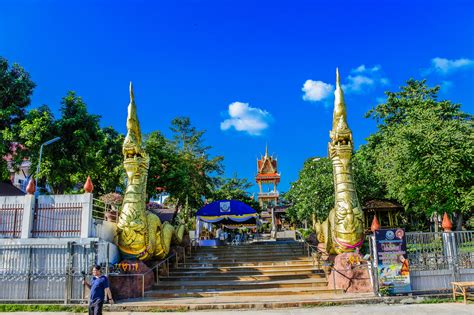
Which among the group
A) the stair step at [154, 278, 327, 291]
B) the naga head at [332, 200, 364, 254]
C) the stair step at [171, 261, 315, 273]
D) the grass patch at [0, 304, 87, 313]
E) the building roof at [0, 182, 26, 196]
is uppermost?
the building roof at [0, 182, 26, 196]

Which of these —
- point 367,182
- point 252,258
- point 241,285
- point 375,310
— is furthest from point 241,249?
point 367,182

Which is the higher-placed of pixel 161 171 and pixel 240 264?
pixel 161 171

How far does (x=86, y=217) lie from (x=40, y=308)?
8.53 ft

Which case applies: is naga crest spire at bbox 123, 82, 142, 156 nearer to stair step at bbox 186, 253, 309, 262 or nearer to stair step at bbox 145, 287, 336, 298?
stair step at bbox 145, 287, 336, 298

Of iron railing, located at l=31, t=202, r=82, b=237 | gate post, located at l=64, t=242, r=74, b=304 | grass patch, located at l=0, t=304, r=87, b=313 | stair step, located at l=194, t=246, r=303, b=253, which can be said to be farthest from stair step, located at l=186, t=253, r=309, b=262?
grass patch, located at l=0, t=304, r=87, b=313

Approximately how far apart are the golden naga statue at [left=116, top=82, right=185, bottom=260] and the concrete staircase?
1.28 m

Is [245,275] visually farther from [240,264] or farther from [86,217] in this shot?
[86,217]

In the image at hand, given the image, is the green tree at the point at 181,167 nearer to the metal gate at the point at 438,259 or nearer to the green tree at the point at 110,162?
the green tree at the point at 110,162

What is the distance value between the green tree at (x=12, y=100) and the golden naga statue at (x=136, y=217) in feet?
22.7

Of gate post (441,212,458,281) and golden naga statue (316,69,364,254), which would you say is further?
golden naga statue (316,69,364,254)

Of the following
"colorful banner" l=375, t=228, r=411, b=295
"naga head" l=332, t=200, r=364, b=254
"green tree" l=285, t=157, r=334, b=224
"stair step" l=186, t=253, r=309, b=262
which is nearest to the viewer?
"colorful banner" l=375, t=228, r=411, b=295

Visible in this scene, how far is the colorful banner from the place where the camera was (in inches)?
393

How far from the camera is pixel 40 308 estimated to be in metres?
10.0

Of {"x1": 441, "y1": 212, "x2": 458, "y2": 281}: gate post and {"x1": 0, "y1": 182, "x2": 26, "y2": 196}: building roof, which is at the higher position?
{"x1": 0, "y1": 182, "x2": 26, "y2": 196}: building roof
